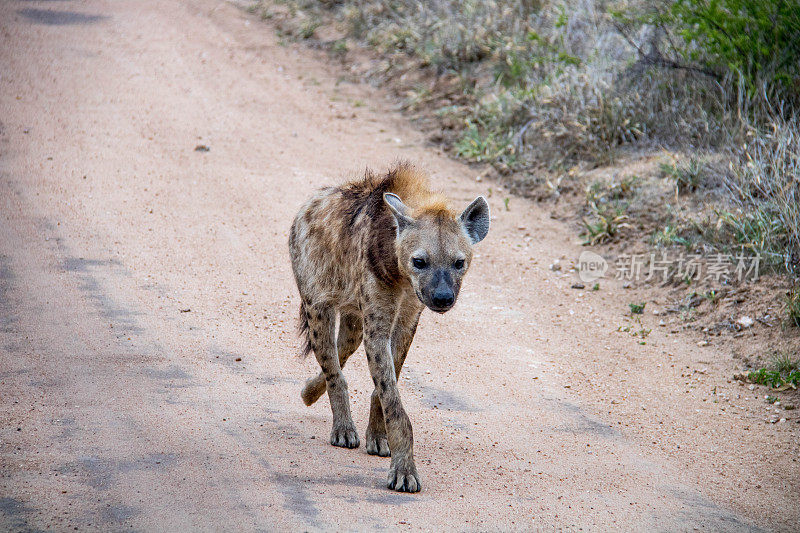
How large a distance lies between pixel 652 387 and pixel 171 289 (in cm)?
383

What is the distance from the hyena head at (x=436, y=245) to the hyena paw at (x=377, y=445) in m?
0.93

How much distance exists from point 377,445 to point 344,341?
0.78 metres

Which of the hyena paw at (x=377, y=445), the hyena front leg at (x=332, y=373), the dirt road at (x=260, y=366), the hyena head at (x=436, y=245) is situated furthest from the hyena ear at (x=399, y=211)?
the dirt road at (x=260, y=366)

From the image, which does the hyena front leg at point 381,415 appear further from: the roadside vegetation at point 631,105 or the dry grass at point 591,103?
the dry grass at point 591,103

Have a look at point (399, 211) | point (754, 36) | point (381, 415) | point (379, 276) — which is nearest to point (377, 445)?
point (381, 415)

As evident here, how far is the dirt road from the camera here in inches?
146

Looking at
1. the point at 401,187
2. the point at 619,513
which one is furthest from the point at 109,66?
the point at 619,513

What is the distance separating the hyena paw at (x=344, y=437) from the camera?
4414 millimetres

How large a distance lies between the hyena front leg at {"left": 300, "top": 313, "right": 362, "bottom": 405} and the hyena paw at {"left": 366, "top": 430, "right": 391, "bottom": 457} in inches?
20.4

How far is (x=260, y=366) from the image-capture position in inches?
209

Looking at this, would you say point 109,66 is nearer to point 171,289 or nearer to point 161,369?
point 171,289

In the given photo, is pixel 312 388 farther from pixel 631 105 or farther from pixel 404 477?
pixel 631 105

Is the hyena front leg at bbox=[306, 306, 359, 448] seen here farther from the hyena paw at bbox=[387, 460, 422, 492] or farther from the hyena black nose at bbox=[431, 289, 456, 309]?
the hyena black nose at bbox=[431, 289, 456, 309]

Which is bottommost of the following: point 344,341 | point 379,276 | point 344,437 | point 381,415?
point 344,437
